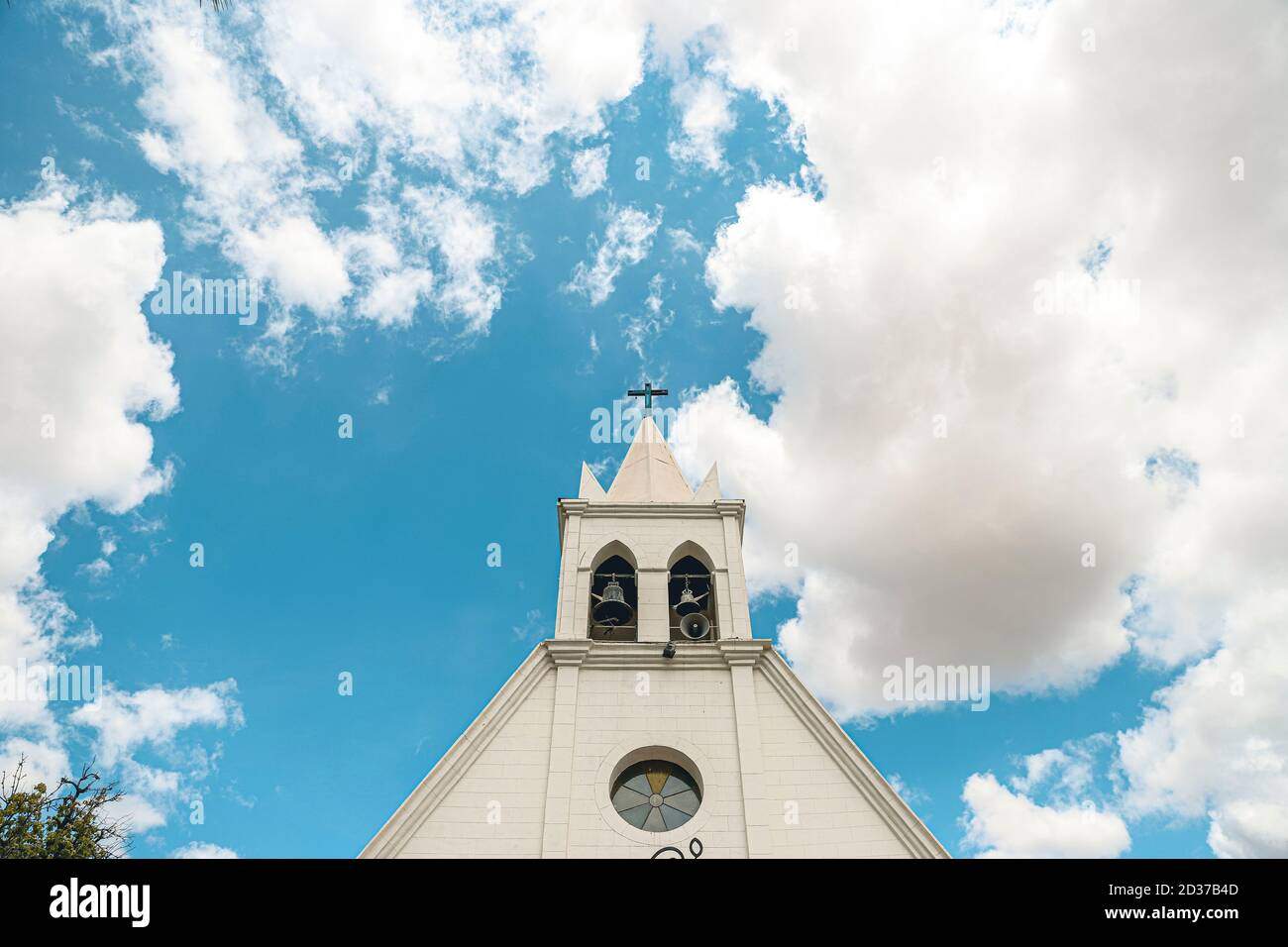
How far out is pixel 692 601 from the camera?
19.5 metres

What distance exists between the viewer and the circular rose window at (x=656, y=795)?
51.1 feet

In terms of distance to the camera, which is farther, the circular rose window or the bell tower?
the bell tower

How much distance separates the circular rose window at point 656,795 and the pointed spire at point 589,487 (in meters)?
7.42

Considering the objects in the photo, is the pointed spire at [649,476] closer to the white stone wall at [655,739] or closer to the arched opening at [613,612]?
the arched opening at [613,612]

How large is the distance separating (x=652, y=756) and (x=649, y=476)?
28.6 feet

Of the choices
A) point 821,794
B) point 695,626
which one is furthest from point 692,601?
point 821,794

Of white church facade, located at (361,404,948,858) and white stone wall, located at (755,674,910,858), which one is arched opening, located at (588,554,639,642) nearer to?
white church facade, located at (361,404,948,858)

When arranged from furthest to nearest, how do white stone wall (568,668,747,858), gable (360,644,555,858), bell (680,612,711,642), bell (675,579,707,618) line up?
bell (675,579,707,618) < bell (680,612,711,642) < white stone wall (568,668,747,858) < gable (360,644,555,858)

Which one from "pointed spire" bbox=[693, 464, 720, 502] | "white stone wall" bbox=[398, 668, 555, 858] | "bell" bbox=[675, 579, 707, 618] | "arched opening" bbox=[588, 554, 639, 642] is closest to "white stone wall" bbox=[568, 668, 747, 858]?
"white stone wall" bbox=[398, 668, 555, 858]

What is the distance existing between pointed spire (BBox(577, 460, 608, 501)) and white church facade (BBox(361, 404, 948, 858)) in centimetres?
209

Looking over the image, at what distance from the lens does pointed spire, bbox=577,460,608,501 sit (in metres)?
21.6
